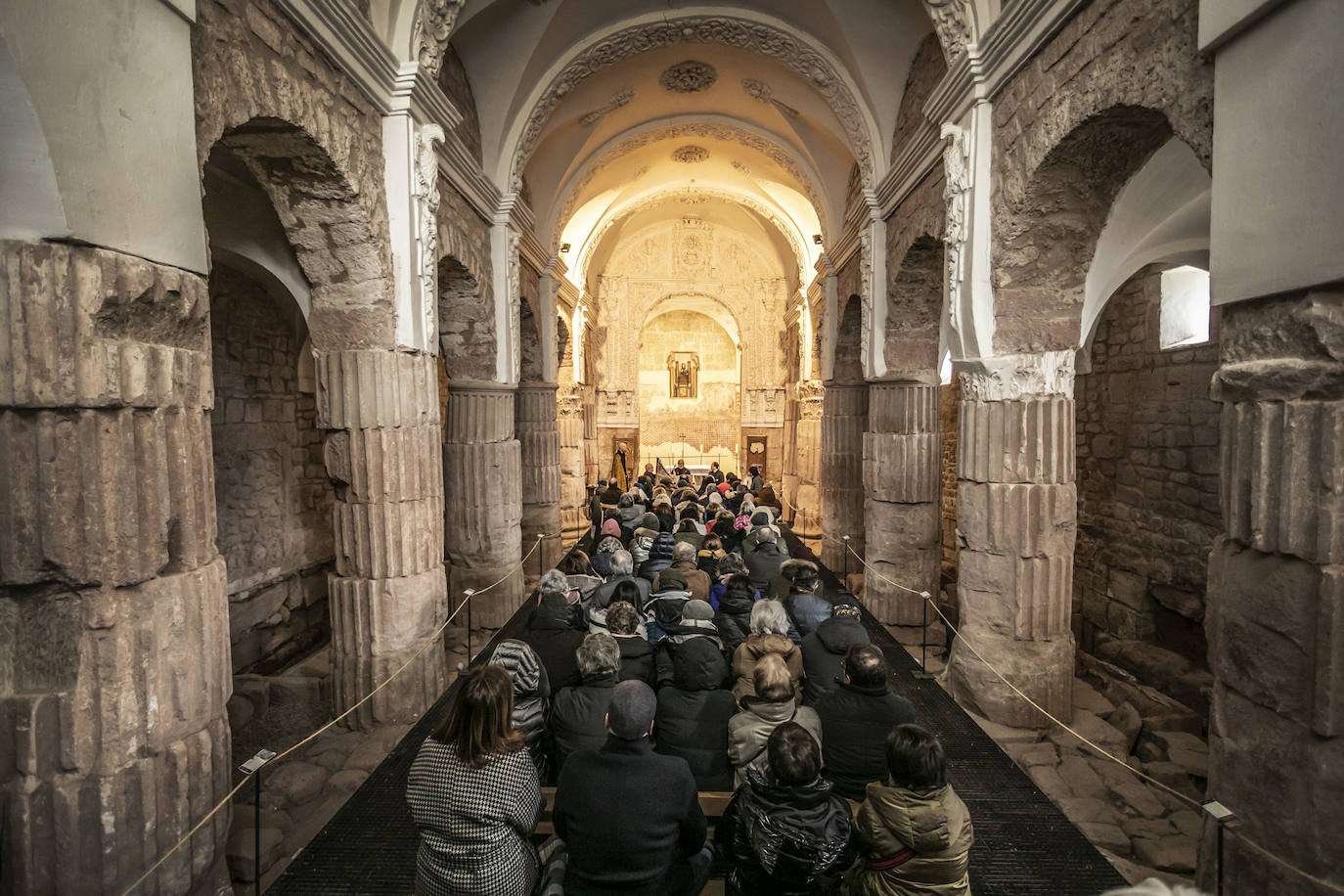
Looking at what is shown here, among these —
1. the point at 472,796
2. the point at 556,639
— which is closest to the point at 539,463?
the point at 556,639

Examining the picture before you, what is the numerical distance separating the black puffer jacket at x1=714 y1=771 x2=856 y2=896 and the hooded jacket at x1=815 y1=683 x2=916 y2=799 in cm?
66

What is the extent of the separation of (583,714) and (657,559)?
365cm

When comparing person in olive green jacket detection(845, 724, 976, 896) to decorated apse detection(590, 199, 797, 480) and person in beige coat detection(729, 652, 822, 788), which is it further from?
decorated apse detection(590, 199, 797, 480)

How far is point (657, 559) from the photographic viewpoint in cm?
694

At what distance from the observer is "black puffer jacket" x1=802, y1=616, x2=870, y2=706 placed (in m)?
3.92

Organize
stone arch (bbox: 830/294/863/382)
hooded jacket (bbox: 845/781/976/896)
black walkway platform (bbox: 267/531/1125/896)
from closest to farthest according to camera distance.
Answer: hooded jacket (bbox: 845/781/976/896), black walkway platform (bbox: 267/531/1125/896), stone arch (bbox: 830/294/863/382)

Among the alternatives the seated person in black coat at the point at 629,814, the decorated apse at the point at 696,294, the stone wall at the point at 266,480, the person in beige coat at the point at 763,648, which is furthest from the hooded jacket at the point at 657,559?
the decorated apse at the point at 696,294

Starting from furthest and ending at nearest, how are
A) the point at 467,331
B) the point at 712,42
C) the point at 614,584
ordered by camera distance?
the point at 712,42 < the point at 467,331 < the point at 614,584

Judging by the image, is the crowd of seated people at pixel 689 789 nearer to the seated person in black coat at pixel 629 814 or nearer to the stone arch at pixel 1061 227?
the seated person in black coat at pixel 629 814

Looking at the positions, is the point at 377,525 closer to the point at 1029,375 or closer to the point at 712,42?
the point at 1029,375

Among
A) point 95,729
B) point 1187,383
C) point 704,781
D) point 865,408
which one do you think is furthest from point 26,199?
point 865,408

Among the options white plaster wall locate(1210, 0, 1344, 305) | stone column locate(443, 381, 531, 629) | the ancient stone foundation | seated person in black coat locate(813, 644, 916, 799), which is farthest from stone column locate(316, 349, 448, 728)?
the ancient stone foundation

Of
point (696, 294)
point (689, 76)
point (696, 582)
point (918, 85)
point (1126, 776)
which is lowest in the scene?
point (1126, 776)

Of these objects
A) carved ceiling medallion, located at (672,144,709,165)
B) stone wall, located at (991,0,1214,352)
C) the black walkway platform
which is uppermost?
carved ceiling medallion, located at (672,144,709,165)
